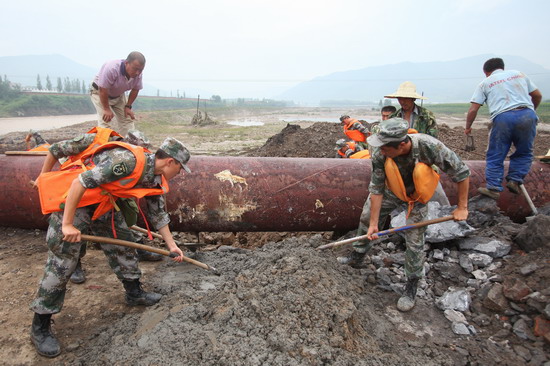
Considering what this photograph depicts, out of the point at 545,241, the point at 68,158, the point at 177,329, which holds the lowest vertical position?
the point at 177,329

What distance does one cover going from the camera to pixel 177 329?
216 cm

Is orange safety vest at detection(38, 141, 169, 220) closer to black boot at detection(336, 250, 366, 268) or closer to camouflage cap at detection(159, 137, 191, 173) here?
camouflage cap at detection(159, 137, 191, 173)

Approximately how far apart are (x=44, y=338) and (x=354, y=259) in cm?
235

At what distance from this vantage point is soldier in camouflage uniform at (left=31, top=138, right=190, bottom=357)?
199cm

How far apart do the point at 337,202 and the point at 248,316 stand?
158 centimetres

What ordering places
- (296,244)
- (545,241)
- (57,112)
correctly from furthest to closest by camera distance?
(57,112) → (296,244) → (545,241)

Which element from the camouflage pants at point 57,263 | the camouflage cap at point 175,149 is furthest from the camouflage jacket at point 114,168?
the camouflage pants at point 57,263

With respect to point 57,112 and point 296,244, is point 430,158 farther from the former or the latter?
point 57,112

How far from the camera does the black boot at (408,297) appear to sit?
2697 mm

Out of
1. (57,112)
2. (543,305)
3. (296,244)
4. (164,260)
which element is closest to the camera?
(543,305)

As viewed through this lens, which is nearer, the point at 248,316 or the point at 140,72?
the point at 248,316

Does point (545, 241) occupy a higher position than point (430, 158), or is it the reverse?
point (430, 158)

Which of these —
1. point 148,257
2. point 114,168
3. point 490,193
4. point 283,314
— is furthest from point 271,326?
point 490,193

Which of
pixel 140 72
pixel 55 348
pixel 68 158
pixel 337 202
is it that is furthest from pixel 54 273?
pixel 140 72
